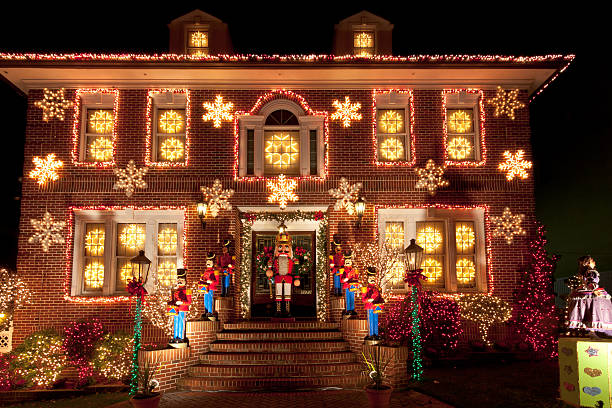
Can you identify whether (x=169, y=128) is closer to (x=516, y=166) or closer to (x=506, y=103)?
(x=506, y=103)

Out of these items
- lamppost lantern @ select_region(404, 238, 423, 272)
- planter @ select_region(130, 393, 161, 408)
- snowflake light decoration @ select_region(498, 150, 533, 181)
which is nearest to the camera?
planter @ select_region(130, 393, 161, 408)

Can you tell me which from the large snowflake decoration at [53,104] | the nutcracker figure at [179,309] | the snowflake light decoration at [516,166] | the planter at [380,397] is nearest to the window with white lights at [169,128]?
the large snowflake decoration at [53,104]

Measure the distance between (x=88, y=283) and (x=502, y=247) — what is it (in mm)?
10995

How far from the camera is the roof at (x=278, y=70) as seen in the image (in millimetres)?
12195

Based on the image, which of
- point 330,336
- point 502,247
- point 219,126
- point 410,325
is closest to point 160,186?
point 219,126

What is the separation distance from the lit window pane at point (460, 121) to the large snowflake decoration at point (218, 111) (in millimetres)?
6116

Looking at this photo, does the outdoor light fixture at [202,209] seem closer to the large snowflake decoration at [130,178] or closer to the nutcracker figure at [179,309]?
→ the large snowflake decoration at [130,178]

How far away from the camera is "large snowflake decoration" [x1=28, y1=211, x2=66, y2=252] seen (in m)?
12.2

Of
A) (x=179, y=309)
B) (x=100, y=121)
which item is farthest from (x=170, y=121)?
(x=179, y=309)

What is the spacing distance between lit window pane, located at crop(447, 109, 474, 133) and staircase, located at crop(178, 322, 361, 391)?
656cm

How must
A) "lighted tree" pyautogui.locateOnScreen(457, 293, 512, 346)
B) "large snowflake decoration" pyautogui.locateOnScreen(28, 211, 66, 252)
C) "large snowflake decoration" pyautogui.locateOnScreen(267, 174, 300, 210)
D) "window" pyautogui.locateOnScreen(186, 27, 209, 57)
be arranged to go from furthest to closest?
"window" pyautogui.locateOnScreen(186, 27, 209, 57), "large snowflake decoration" pyautogui.locateOnScreen(267, 174, 300, 210), "large snowflake decoration" pyautogui.locateOnScreen(28, 211, 66, 252), "lighted tree" pyautogui.locateOnScreen(457, 293, 512, 346)

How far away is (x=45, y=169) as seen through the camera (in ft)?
40.9

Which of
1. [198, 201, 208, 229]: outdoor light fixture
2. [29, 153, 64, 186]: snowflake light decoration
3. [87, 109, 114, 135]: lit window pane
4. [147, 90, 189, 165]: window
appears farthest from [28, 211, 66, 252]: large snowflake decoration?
[198, 201, 208, 229]: outdoor light fixture

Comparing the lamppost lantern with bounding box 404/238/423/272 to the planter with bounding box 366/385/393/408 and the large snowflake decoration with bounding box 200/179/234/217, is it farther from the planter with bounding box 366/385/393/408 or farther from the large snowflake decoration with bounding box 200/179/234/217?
the large snowflake decoration with bounding box 200/179/234/217
